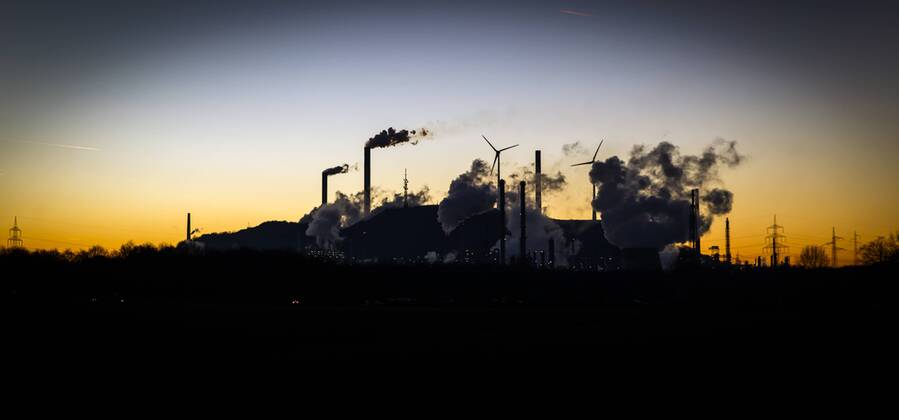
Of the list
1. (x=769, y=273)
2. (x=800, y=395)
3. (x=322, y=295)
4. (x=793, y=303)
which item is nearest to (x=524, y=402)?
(x=800, y=395)

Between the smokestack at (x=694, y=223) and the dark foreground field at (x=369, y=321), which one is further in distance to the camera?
the smokestack at (x=694, y=223)

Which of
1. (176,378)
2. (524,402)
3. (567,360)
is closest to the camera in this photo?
(524,402)

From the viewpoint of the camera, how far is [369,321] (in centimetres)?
5941

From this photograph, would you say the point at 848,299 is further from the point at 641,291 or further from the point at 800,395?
the point at 800,395

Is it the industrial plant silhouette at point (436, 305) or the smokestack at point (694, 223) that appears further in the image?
the smokestack at point (694, 223)

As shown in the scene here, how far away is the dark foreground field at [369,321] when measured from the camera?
1467 inches

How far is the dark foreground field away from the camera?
37.2m

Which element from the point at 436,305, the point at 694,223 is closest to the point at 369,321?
the point at 436,305

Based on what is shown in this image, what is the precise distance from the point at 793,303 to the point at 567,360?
7353cm

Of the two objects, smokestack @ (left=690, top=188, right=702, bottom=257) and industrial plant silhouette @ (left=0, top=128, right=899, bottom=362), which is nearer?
industrial plant silhouette @ (left=0, top=128, right=899, bottom=362)

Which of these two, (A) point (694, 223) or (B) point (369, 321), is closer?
Result: (B) point (369, 321)

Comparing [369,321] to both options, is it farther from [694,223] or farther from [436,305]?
[694,223]

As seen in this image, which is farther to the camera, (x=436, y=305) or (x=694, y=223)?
(x=694, y=223)

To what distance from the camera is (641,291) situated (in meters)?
143
